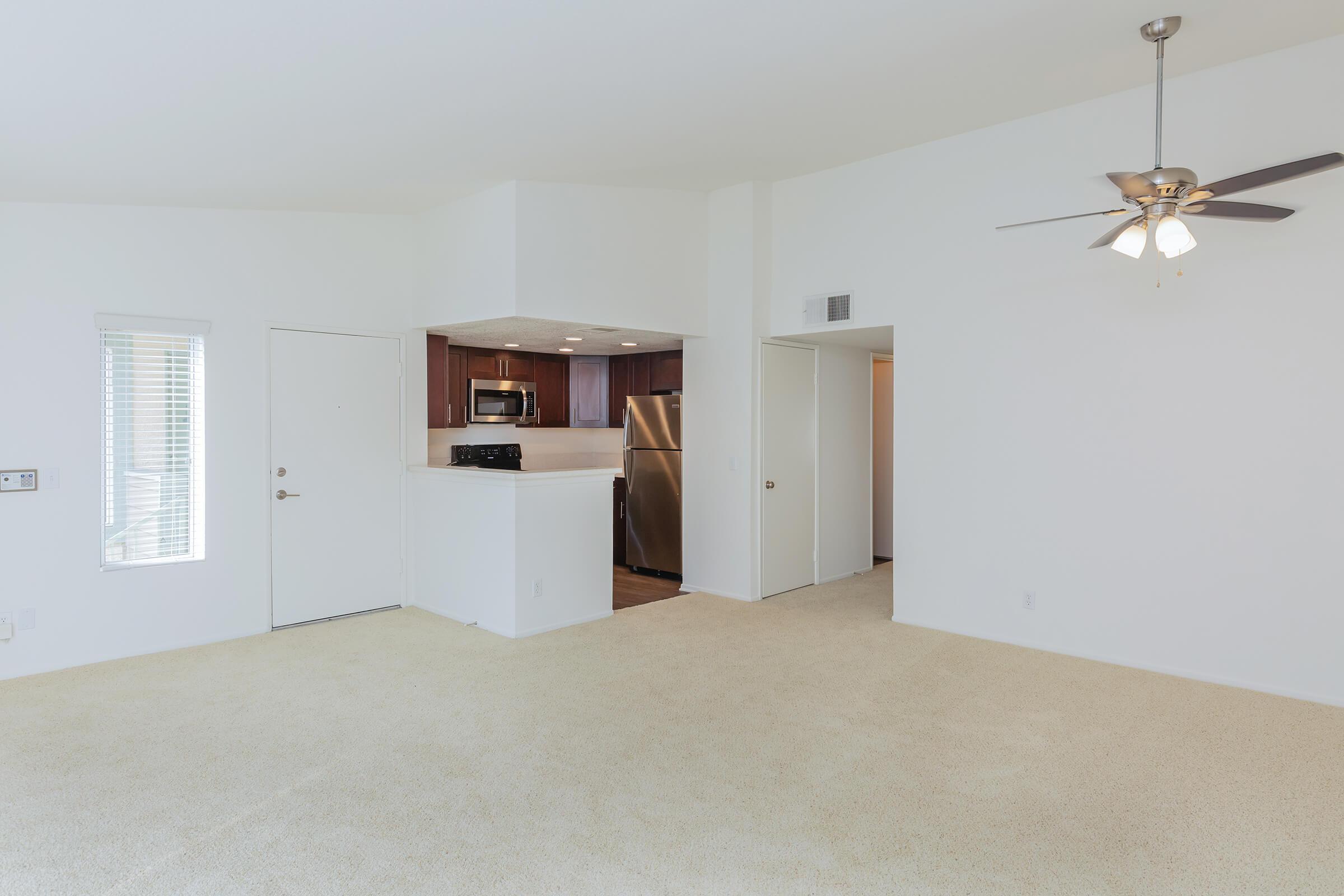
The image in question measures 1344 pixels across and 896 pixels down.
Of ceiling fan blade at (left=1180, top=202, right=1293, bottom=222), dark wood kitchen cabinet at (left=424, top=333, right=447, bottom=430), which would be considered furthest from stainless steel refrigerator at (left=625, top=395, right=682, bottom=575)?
ceiling fan blade at (left=1180, top=202, right=1293, bottom=222)

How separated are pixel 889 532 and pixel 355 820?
5.94m

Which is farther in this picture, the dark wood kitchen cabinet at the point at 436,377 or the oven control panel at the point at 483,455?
the oven control panel at the point at 483,455

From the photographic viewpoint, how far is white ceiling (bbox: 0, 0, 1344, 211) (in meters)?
2.61

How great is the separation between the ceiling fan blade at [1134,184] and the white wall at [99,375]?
4.43 m

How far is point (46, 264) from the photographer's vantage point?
405 cm

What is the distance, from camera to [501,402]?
6.59 metres

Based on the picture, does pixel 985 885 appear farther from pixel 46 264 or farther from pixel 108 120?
pixel 46 264

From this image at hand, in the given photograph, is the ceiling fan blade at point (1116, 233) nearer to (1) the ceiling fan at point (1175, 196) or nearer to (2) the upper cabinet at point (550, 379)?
(1) the ceiling fan at point (1175, 196)

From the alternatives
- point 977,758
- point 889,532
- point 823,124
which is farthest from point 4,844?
point 889,532

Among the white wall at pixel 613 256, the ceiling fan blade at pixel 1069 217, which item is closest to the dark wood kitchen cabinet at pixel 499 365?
the white wall at pixel 613 256

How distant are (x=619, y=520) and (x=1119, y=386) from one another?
13.4ft

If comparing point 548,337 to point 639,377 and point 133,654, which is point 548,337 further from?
point 133,654

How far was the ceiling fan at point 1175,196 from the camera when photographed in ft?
9.36

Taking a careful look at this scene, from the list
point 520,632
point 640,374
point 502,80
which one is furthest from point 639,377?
point 502,80
